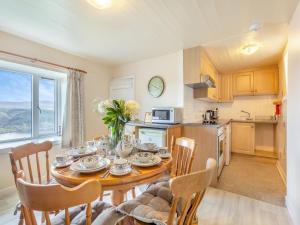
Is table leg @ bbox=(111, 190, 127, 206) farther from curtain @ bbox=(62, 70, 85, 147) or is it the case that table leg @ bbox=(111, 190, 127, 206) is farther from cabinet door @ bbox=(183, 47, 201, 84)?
cabinet door @ bbox=(183, 47, 201, 84)

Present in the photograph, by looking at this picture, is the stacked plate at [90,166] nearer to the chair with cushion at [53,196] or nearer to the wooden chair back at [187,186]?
the chair with cushion at [53,196]

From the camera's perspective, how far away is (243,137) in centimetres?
388

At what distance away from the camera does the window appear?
234 centimetres

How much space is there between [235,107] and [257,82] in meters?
0.86

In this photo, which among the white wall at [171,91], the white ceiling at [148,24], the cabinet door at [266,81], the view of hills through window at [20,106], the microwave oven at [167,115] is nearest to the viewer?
the white ceiling at [148,24]

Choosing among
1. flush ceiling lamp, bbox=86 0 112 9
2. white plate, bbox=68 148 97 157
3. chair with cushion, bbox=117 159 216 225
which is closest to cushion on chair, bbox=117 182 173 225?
chair with cushion, bbox=117 159 216 225

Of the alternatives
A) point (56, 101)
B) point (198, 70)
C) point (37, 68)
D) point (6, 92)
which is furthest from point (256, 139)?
point (6, 92)

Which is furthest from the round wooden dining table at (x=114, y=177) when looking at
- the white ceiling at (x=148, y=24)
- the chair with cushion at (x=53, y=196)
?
the white ceiling at (x=148, y=24)

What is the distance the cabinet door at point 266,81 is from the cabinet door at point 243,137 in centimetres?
89

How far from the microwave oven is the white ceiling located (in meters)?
1.09

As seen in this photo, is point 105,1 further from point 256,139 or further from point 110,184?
point 256,139

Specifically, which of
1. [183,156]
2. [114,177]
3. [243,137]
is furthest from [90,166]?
[243,137]

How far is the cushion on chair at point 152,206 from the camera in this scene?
92cm

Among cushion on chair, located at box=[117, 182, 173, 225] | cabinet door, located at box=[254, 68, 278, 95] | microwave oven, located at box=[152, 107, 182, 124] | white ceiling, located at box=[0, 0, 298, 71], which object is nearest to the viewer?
cushion on chair, located at box=[117, 182, 173, 225]
